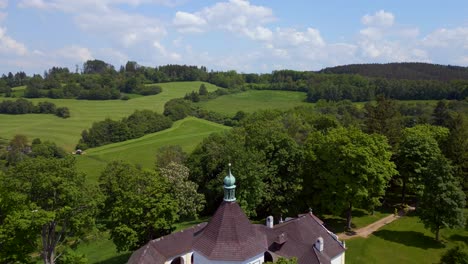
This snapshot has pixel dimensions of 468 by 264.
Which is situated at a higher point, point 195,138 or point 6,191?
point 6,191

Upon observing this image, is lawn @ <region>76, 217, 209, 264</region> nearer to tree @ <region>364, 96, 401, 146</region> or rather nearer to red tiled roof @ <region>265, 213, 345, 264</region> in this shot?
red tiled roof @ <region>265, 213, 345, 264</region>

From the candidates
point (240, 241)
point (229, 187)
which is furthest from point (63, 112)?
point (240, 241)

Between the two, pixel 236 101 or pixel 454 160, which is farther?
pixel 236 101

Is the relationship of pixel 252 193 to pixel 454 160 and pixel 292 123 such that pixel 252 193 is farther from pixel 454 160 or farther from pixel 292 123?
pixel 454 160

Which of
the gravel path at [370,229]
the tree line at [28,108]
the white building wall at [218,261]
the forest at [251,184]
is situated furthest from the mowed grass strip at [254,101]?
the white building wall at [218,261]

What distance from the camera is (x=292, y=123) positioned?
6125cm

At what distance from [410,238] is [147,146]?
64126 mm

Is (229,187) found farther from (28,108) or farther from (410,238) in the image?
(28,108)

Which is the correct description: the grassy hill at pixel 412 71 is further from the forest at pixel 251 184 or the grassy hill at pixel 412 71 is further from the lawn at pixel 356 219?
the lawn at pixel 356 219

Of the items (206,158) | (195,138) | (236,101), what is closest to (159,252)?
(206,158)

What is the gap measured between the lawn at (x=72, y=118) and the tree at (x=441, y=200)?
3297 inches

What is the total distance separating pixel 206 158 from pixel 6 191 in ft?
97.6

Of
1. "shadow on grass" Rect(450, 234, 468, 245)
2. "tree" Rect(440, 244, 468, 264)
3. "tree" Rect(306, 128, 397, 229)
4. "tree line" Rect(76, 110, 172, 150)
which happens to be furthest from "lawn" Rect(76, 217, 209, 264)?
"tree line" Rect(76, 110, 172, 150)

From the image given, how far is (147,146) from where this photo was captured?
93.2 metres
